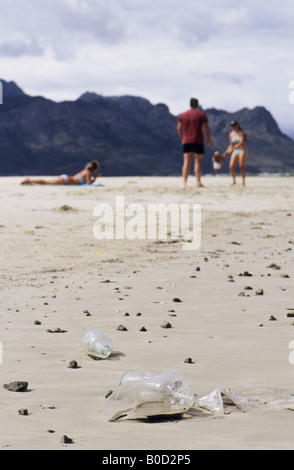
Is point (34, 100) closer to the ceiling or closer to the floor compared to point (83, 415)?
closer to the ceiling

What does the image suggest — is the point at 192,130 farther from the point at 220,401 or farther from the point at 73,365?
the point at 220,401

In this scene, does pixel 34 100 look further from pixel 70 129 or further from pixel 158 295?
pixel 158 295

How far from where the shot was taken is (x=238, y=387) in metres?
3.60

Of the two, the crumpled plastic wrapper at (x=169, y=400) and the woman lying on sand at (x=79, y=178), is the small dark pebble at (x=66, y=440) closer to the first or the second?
the crumpled plastic wrapper at (x=169, y=400)

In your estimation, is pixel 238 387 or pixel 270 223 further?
pixel 270 223

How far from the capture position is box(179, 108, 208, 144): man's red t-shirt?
52.9ft


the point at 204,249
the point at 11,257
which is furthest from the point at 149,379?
the point at 204,249

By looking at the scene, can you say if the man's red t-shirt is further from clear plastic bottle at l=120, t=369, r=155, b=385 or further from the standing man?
clear plastic bottle at l=120, t=369, r=155, b=385

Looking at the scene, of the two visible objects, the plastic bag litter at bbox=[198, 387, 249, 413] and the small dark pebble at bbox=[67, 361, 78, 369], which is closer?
the plastic bag litter at bbox=[198, 387, 249, 413]

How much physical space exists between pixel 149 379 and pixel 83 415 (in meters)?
0.33

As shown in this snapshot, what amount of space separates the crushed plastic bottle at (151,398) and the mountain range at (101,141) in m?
84.3

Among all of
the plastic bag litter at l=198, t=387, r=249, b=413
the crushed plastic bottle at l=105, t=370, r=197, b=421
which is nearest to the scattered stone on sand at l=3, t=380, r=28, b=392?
the crushed plastic bottle at l=105, t=370, r=197, b=421

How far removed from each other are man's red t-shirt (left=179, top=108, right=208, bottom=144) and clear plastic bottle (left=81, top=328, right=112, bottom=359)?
12.2 m

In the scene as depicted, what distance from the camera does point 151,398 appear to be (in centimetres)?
323
